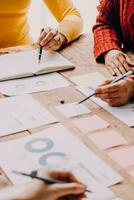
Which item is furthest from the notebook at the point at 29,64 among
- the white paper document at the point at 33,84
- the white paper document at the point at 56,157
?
the white paper document at the point at 56,157

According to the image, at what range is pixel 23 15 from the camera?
196 cm

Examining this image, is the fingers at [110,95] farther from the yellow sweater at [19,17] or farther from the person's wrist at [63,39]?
the yellow sweater at [19,17]

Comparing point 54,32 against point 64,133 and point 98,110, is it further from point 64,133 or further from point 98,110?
point 64,133

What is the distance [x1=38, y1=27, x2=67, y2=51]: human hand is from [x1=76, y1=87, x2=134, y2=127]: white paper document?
14.7 inches

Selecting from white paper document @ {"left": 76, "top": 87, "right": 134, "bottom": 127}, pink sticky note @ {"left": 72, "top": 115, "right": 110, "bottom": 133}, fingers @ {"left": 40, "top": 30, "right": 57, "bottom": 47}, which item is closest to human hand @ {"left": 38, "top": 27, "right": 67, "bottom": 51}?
fingers @ {"left": 40, "top": 30, "right": 57, "bottom": 47}

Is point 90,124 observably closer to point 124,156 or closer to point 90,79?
point 124,156

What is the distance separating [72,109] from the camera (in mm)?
1194

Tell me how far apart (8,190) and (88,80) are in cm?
67

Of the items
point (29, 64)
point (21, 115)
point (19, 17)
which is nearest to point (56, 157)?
point (21, 115)

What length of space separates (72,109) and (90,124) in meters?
0.10

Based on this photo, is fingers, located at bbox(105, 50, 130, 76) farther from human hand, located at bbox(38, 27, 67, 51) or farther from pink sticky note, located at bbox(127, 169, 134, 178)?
pink sticky note, located at bbox(127, 169, 134, 178)

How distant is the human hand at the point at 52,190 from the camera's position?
2.58 feet

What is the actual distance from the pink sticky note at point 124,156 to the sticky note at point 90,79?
377 mm

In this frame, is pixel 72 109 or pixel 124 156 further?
pixel 72 109
